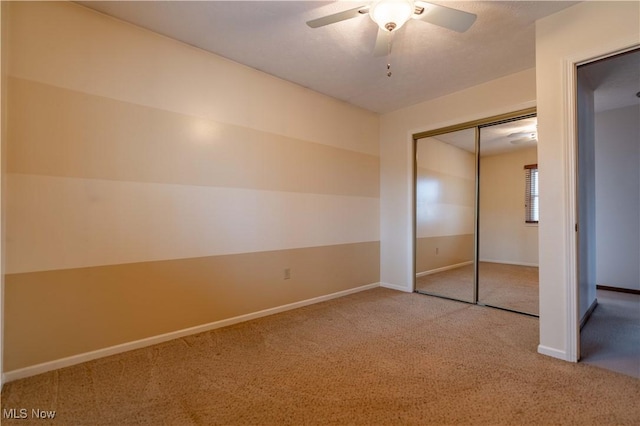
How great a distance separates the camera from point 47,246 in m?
2.04

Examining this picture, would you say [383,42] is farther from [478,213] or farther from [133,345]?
[133,345]

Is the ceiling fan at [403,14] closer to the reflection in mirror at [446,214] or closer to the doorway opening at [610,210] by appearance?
the doorway opening at [610,210]

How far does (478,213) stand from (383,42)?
95.3 inches

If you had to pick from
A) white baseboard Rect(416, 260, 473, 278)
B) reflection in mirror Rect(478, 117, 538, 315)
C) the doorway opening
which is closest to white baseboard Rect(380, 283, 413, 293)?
white baseboard Rect(416, 260, 473, 278)

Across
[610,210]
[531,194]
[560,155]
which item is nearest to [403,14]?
[560,155]

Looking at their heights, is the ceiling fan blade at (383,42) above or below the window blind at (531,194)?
above

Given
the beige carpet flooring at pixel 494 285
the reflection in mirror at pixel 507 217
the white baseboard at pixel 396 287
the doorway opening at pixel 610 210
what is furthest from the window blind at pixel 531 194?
the white baseboard at pixel 396 287

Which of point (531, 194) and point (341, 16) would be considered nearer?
point (341, 16)

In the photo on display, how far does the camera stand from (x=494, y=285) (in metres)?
4.21

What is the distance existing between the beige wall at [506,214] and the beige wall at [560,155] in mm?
1847

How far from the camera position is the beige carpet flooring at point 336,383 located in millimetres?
1598

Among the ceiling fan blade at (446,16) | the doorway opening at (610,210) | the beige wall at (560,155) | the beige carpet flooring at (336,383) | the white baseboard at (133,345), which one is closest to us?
the beige carpet flooring at (336,383)

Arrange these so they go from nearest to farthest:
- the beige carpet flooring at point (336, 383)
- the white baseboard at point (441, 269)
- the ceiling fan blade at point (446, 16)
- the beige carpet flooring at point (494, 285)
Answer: the beige carpet flooring at point (336, 383), the ceiling fan blade at point (446, 16), the beige carpet flooring at point (494, 285), the white baseboard at point (441, 269)

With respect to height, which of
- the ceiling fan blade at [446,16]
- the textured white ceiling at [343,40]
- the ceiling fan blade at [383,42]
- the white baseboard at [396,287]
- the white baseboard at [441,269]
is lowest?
the white baseboard at [396,287]
